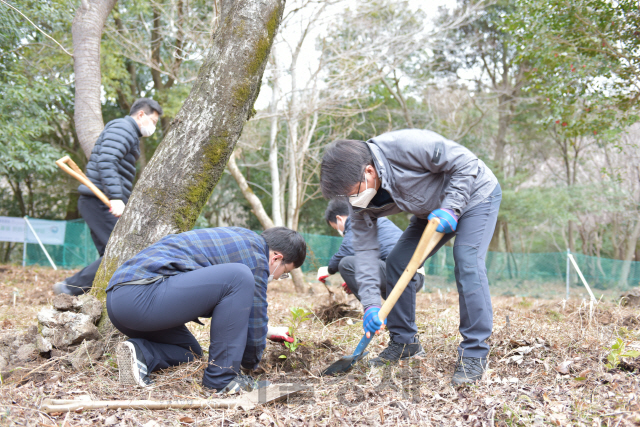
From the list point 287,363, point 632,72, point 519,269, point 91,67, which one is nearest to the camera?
point 287,363

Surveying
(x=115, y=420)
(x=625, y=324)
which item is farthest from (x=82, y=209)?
(x=625, y=324)

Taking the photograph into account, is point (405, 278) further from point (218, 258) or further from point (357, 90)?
point (357, 90)

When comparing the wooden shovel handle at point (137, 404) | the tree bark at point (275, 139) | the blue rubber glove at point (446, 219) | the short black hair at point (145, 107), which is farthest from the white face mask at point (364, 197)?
the tree bark at point (275, 139)

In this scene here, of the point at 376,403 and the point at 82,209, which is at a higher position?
the point at 82,209

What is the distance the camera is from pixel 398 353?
2.91 metres

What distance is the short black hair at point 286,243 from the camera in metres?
2.57

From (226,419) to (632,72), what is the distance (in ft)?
22.0

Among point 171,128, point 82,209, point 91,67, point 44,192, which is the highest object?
point 91,67

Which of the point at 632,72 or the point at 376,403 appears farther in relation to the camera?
the point at 632,72

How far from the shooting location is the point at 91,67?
4.74 meters

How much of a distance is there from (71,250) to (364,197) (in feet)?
35.6

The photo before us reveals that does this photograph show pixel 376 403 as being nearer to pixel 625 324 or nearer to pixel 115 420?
pixel 115 420

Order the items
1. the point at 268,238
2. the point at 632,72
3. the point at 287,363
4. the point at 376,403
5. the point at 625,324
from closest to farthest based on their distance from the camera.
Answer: the point at 376,403, the point at 268,238, the point at 287,363, the point at 625,324, the point at 632,72

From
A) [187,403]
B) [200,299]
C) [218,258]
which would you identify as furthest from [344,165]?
[187,403]
